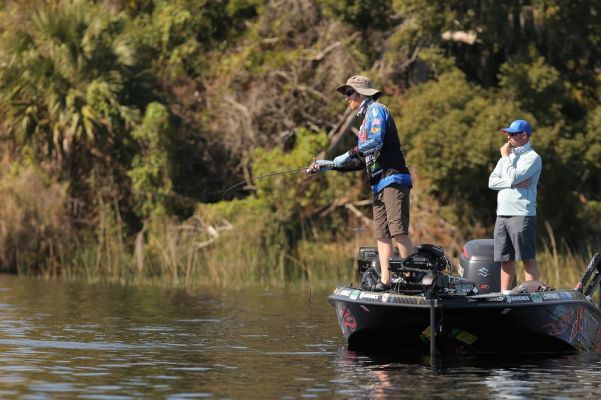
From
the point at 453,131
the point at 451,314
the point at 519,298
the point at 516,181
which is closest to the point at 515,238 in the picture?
the point at 516,181

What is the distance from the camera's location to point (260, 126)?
101 feet

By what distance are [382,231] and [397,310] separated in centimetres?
84

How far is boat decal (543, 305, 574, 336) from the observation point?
1323 cm

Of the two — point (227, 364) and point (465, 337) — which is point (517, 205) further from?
point (227, 364)

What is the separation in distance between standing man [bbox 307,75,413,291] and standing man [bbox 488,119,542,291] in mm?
937

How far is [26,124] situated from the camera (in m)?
29.7

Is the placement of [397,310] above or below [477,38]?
below

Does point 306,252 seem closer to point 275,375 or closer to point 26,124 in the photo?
point 26,124

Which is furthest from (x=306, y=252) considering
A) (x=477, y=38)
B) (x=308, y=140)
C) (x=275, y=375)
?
(x=275, y=375)

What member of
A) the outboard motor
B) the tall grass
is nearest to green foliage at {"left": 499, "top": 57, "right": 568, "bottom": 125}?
the tall grass

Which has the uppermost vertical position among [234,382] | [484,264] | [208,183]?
[208,183]

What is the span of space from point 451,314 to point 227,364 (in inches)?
78.9

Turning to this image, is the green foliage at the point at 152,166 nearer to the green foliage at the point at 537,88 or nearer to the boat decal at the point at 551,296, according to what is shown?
the green foliage at the point at 537,88

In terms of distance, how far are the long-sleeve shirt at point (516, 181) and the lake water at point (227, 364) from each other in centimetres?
142
